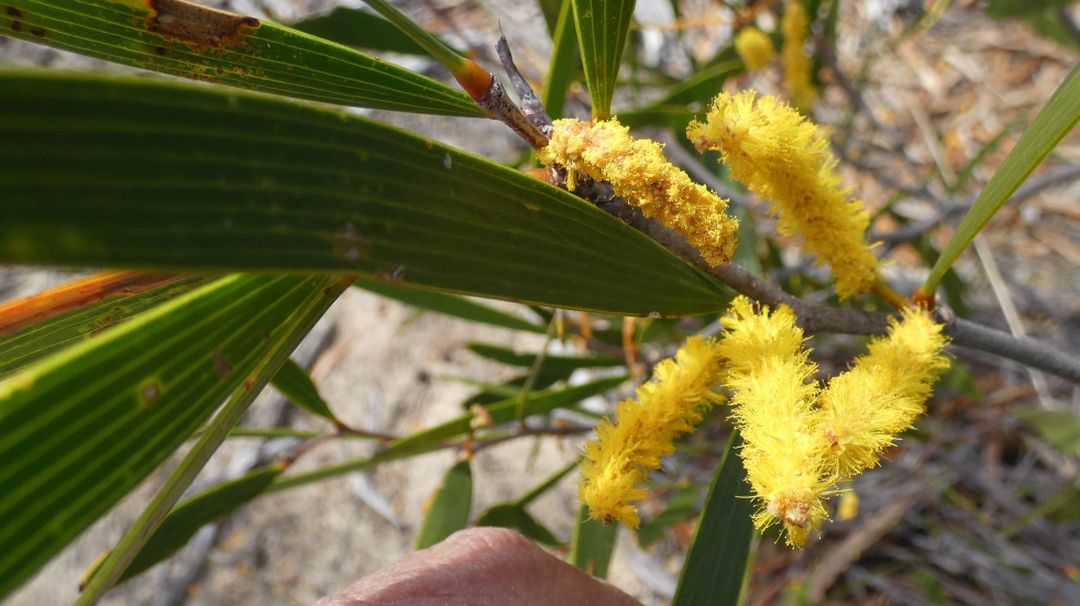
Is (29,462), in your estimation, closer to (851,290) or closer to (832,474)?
(832,474)

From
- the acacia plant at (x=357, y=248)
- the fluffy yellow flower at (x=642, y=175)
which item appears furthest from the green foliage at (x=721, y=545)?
the fluffy yellow flower at (x=642, y=175)

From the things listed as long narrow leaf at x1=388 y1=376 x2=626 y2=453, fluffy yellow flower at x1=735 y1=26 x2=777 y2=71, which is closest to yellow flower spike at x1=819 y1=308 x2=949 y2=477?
long narrow leaf at x1=388 y1=376 x2=626 y2=453

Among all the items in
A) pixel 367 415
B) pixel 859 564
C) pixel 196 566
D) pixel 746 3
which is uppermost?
A: pixel 746 3

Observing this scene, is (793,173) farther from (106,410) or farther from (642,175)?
(106,410)

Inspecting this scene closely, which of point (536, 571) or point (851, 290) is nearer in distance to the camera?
point (851, 290)

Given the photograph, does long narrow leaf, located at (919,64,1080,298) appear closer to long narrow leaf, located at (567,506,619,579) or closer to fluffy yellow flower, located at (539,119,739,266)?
fluffy yellow flower, located at (539,119,739,266)

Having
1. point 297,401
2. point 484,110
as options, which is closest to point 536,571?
point 297,401

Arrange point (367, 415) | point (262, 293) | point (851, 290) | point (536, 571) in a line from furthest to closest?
point (367, 415)
point (536, 571)
point (851, 290)
point (262, 293)
